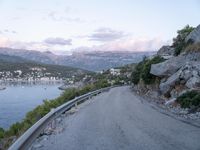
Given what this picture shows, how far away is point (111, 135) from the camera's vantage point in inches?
432

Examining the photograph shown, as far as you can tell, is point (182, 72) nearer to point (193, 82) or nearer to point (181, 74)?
point (181, 74)

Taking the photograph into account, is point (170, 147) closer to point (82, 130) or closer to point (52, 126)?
point (82, 130)

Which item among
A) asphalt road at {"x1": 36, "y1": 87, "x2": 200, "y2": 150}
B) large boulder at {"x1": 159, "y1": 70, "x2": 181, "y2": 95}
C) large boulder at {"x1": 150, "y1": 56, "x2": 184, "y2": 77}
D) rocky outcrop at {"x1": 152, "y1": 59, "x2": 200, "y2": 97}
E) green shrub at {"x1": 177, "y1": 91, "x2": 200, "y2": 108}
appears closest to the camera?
asphalt road at {"x1": 36, "y1": 87, "x2": 200, "y2": 150}

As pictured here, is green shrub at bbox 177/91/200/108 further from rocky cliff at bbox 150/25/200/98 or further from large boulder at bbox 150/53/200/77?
large boulder at bbox 150/53/200/77

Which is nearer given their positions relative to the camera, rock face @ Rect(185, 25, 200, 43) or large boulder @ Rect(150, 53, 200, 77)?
large boulder @ Rect(150, 53, 200, 77)

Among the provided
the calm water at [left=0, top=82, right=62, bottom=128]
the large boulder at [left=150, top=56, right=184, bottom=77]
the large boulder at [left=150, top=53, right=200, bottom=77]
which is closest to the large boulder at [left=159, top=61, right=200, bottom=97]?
the large boulder at [left=150, top=53, right=200, bottom=77]

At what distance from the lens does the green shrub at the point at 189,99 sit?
19198mm

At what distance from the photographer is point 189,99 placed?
20.1m

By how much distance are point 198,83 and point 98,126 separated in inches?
461

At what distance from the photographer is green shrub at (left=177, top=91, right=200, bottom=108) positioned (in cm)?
1920

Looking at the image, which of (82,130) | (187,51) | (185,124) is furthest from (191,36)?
(82,130)

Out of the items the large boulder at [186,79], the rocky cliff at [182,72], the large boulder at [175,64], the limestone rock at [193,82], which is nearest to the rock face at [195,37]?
the rocky cliff at [182,72]

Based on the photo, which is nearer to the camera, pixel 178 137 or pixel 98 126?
pixel 178 137

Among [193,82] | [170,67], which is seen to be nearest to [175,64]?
[170,67]
